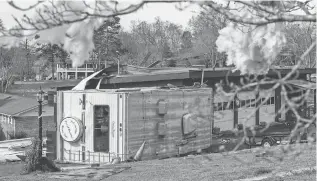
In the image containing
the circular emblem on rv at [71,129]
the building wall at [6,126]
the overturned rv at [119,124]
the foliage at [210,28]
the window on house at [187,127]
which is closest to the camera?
the foliage at [210,28]

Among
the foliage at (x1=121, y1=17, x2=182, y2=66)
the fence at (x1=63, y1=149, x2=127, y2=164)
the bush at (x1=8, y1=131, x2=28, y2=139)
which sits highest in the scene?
the foliage at (x1=121, y1=17, x2=182, y2=66)

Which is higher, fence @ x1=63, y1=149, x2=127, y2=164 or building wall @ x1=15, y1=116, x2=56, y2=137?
fence @ x1=63, y1=149, x2=127, y2=164

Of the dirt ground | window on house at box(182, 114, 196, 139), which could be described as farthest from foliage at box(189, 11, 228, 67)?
the dirt ground

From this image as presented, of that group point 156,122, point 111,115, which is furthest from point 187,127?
point 111,115

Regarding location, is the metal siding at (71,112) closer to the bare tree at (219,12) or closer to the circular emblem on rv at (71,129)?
the circular emblem on rv at (71,129)

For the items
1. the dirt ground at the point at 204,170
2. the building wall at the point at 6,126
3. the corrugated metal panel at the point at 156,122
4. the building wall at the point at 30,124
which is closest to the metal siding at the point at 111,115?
the corrugated metal panel at the point at 156,122

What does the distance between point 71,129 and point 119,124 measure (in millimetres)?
1497

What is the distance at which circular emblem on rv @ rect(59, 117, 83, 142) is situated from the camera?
39.9ft

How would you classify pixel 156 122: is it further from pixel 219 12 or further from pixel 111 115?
pixel 219 12

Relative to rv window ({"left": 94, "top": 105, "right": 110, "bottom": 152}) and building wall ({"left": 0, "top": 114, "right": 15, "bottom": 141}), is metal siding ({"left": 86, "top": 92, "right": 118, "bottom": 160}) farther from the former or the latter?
building wall ({"left": 0, "top": 114, "right": 15, "bottom": 141})

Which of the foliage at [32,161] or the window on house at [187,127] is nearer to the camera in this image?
the foliage at [32,161]

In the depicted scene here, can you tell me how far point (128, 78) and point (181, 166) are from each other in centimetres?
943

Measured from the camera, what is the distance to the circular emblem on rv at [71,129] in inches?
479

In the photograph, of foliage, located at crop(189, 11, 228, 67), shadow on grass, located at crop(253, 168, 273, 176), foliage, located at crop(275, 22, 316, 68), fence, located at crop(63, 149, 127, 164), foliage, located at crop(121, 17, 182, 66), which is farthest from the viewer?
foliage, located at crop(121, 17, 182, 66)
